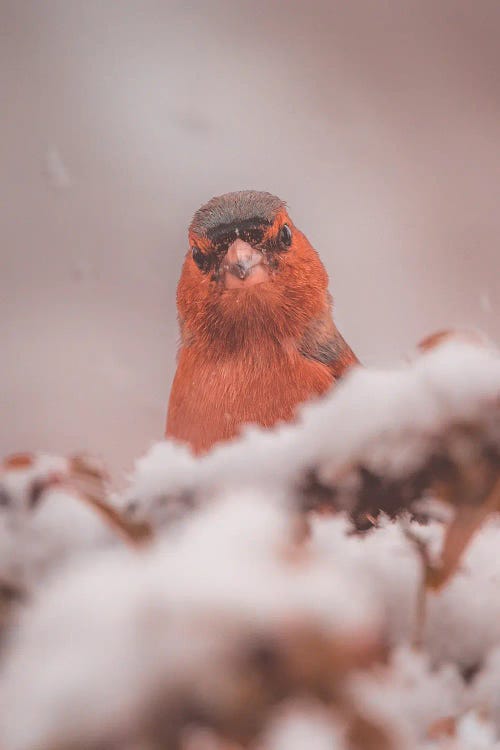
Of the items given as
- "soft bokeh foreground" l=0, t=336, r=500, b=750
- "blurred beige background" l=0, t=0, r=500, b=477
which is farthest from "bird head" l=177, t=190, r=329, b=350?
"soft bokeh foreground" l=0, t=336, r=500, b=750

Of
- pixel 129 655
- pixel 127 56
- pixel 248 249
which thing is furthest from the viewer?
pixel 127 56

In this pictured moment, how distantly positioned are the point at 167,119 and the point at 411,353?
3.75 feet

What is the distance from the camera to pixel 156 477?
275 mm

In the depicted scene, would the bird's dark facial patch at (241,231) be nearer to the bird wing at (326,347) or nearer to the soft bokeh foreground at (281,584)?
the bird wing at (326,347)

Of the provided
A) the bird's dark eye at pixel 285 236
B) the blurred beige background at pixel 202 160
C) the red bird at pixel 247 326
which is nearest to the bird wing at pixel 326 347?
the red bird at pixel 247 326

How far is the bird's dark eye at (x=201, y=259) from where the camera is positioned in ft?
3.32

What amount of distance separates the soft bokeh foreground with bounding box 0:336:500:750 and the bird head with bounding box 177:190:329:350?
2.13 feet

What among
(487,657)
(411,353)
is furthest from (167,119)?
(487,657)

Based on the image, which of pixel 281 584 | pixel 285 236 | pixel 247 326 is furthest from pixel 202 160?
pixel 281 584

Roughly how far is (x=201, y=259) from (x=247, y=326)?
141 mm

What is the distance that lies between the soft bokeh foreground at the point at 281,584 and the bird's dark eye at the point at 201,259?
0.74 meters

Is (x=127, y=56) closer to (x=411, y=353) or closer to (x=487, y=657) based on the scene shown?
(x=411, y=353)

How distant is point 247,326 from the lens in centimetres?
94

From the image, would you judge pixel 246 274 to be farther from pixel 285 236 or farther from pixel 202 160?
pixel 202 160
